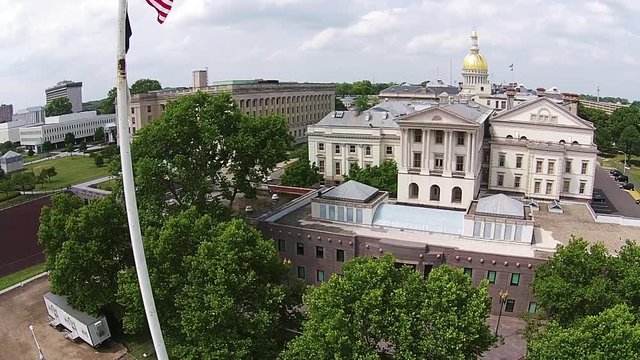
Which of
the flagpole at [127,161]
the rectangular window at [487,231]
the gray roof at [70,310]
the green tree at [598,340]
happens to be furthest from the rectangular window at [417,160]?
the flagpole at [127,161]

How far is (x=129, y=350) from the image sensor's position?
3728 cm

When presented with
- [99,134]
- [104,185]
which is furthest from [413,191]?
[99,134]

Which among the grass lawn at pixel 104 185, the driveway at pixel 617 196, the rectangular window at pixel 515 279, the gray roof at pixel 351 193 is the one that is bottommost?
the driveway at pixel 617 196

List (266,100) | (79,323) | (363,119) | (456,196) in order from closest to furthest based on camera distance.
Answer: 1. (79,323)
2. (456,196)
3. (363,119)
4. (266,100)

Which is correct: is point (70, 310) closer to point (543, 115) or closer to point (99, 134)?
point (543, 115)

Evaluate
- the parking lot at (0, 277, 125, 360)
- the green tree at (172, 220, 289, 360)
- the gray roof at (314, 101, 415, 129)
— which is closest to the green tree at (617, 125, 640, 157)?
the gray roof at (314, 101, 415, 129)

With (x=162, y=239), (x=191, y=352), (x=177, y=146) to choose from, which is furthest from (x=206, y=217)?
(x=177, y=146)

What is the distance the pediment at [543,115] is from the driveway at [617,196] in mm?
14547

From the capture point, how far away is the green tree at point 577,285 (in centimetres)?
2939

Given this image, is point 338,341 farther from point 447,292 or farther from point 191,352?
point 191,352

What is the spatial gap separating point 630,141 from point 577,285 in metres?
87.8

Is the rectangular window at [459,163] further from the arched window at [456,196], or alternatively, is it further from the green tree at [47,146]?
the green tree at [47,146]

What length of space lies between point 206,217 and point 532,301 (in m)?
25.7

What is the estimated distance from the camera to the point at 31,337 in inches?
1531
